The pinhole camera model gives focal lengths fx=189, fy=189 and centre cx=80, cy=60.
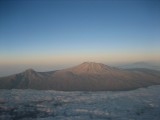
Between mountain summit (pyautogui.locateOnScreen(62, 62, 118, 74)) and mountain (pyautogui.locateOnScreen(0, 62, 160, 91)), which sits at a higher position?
mountain summit (pyautogui.locateOnScreen(62, 62, 118, 74))

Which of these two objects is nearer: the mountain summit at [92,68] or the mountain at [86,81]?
the mountain at [86,81]

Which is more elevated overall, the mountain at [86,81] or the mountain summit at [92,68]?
the mountain summit at [92,68]

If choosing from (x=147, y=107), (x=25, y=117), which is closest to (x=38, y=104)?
(x=25, y=117)

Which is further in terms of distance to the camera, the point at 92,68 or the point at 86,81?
the point at 92,68

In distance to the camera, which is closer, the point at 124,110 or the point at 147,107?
the point at 124,110

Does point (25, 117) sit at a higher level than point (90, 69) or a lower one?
lower

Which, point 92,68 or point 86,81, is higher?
point 92,68

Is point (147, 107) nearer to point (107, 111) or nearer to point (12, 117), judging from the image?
point (107, 111)

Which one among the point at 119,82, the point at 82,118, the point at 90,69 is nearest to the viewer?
the point at 82,118

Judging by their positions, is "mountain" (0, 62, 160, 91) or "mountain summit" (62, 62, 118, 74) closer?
"mountain" (0, 62, 160, 91)

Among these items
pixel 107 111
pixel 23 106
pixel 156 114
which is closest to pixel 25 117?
pixel 23 106

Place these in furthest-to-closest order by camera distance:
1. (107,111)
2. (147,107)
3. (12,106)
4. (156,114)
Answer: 1. (12,106)
2. (147,107)
3. (107,111)
4. (156,114)
